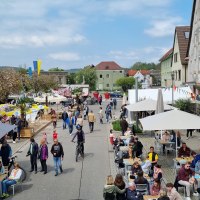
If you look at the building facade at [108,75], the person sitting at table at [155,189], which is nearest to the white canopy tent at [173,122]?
the person sitting at table at [155,189]

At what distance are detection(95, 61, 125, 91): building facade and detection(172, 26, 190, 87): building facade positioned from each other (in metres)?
70.9

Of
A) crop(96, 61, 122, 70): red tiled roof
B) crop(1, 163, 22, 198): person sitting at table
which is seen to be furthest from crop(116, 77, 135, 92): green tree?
crop(1, 163, 22, 198): person sitting at table

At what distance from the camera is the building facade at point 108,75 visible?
392 feet

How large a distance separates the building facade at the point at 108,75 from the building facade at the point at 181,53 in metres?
70.9

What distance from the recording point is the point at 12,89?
32.4m

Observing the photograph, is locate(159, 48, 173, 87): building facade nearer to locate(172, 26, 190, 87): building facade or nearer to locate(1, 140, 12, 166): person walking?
locate(172, 26, 190, 87): building facade

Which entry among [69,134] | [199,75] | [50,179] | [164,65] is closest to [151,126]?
[50,179]

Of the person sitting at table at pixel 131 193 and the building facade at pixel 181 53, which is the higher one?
the building facade at pixel 181 53

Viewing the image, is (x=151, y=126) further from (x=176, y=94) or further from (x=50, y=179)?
(x=176, y=94)

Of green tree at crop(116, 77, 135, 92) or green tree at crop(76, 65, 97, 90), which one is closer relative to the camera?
green tree at crop(116, 77, 135, 92)

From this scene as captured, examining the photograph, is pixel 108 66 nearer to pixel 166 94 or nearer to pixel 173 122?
pixel 166 94

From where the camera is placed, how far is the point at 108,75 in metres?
120

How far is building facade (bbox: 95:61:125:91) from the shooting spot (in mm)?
119500

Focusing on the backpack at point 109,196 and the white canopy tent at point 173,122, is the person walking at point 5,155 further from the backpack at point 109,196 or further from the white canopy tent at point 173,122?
the backpack at point 109,196
